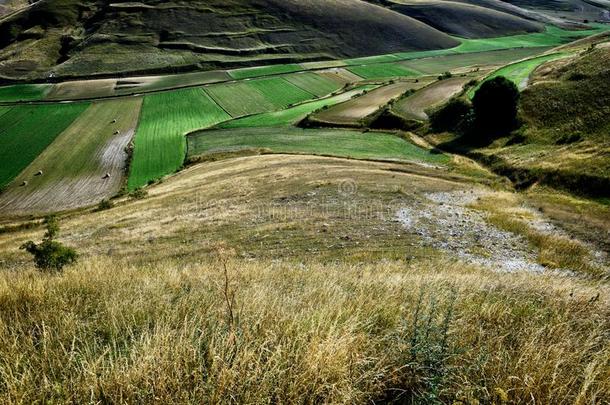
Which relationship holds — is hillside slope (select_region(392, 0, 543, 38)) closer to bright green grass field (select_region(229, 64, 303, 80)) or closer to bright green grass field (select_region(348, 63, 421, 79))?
bright green grass field (select_region(348, 63, 421, 79))

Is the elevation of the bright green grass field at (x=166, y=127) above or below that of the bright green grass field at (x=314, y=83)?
below

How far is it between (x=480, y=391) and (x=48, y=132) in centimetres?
7528

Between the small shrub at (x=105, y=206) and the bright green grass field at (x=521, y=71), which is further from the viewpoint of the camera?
the bright green grass field at (x=521, y=71)

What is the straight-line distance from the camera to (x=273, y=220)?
26078 mm

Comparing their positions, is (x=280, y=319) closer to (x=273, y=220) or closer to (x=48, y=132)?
(x=273, y=220)

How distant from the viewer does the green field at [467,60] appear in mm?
111562

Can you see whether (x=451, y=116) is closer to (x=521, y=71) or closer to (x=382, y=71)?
(x=521, y=71)

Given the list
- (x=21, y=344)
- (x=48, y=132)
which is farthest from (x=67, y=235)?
(x=48, y=132)

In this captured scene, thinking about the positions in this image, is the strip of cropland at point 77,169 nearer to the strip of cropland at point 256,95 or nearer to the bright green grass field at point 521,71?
the strip of cropland at point 256,95

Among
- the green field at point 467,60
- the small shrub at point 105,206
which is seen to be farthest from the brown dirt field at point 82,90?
the green field at point 467,60

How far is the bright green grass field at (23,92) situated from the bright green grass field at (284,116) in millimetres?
48081

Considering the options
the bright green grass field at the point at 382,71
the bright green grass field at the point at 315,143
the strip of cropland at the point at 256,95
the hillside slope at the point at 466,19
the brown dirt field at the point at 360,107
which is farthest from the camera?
the hillside slope at the point at 466,19

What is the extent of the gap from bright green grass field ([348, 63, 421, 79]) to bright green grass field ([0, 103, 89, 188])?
2488 inches

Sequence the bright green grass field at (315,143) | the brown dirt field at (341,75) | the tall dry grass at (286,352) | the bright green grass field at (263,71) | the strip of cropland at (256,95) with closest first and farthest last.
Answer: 1. the tall dry grass at (286,352)
2. the bright green grass field at (315,143)
3. the strip of cropland at (256,95)
4. the brown dirt field at (341,75)
5. the bright green grass field at (263,71)
